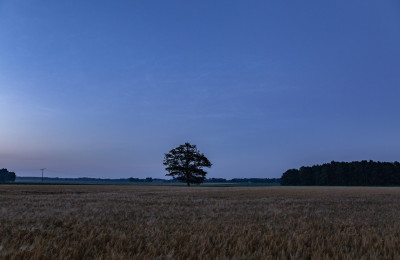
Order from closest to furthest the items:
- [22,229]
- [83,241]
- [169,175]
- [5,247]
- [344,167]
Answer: [5,247]
[83,241]
[22,229]
[169,175]
[344,167]

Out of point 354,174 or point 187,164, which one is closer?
point 187,164

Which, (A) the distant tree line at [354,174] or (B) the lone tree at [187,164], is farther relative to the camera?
(A) the distant tree line at [354,174]

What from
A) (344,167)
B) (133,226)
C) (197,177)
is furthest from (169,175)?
(344,167)

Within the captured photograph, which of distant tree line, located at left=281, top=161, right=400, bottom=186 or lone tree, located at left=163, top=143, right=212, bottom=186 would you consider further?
distant tree line, located at left=281, top=161, right=400, bottom=186

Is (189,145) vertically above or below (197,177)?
above

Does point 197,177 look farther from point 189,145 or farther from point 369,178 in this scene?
point 369,178

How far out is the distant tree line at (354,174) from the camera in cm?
14512

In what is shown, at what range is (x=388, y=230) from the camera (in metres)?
8.70

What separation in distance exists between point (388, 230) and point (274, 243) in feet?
15.8

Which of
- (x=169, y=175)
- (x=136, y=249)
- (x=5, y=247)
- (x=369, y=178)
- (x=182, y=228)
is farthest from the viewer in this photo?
(x=369, y=178)

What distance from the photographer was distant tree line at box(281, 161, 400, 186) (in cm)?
14512

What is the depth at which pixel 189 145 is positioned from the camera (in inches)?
3278

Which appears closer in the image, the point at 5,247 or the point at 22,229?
the point at 5,247

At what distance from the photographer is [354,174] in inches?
6078
